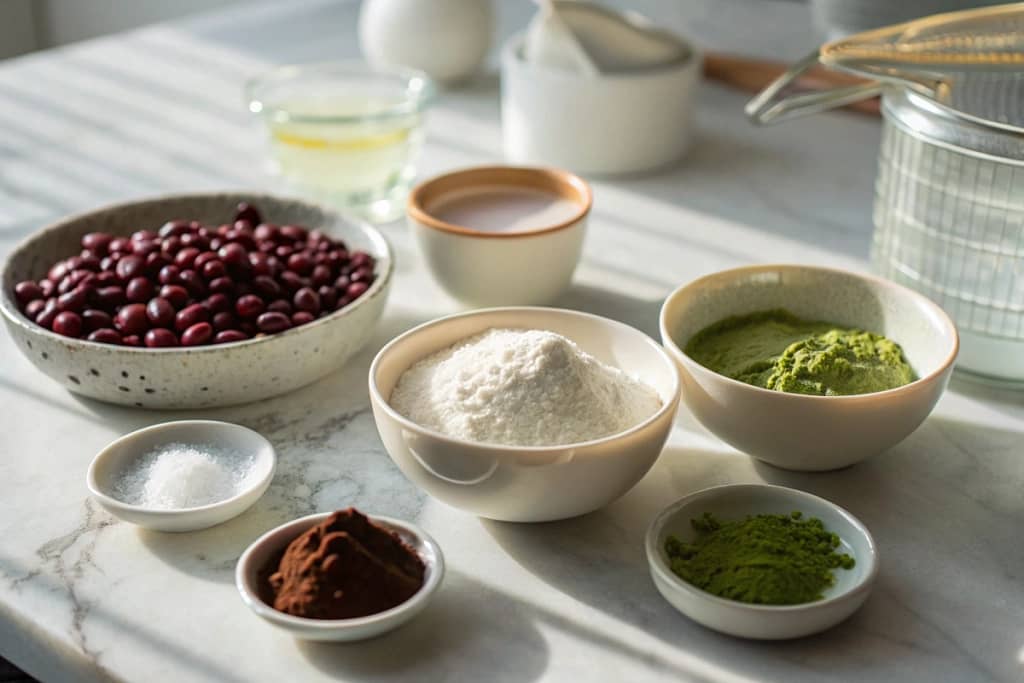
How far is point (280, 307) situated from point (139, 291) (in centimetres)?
14

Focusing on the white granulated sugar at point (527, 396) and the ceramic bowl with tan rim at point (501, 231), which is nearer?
the white granulated sugar at point (527, 396)

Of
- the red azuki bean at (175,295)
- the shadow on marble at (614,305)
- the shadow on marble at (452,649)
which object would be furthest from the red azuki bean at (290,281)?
the shadow on marble at (452,649)

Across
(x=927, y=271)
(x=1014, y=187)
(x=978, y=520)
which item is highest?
(x=1014, y=187)

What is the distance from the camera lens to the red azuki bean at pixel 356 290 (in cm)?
121

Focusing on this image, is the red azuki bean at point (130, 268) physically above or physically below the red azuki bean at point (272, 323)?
above

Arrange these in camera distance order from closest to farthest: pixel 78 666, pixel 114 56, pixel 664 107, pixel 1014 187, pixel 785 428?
pixel 78 666
pixel 785 428
pixel 1014 187
pixel 664 107
pixel 114 56

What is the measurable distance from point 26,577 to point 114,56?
1506 mm

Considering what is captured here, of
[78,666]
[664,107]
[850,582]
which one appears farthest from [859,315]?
[78,666]

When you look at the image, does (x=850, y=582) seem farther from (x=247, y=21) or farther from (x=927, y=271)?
(x=247, y=21)

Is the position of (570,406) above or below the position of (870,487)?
above

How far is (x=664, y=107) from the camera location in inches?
65.5

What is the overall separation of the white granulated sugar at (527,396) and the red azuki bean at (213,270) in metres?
0.29

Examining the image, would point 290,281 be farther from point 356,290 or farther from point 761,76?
point 761,76

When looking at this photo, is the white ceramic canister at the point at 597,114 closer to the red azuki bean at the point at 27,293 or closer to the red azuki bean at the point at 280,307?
the red azuki bean at the point at 280,307
